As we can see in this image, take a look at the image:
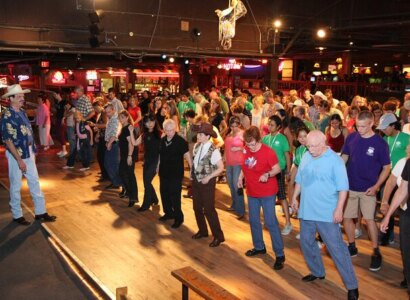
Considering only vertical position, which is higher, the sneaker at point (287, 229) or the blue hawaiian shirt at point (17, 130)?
the blue hawaiian shirt at point (17, 130)

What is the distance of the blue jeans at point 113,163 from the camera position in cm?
873

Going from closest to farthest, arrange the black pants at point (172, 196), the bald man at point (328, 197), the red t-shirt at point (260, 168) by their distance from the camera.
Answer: the bald man at point (328, 197) → the red t-shirt at point (260, 168) → the black pants at point (172, 196)

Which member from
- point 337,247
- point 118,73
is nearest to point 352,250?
point 337,247

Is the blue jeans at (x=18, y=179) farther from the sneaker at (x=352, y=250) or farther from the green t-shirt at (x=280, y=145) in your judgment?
the sneaker at (x=352, y=250)

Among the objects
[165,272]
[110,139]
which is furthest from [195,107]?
[165,272]

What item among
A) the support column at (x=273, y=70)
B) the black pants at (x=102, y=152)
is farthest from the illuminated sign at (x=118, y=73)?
the black pants at (x=102, y=152)

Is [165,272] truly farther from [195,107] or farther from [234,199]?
[195,107]

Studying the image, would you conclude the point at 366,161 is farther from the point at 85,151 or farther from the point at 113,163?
the point at 85,151

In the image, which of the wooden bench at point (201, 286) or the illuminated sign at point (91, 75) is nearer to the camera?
the wooden bench at point (201, 286)

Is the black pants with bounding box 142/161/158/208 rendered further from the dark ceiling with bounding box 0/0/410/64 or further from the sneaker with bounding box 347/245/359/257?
the dark ceiling with bounding box 0/0/410/64

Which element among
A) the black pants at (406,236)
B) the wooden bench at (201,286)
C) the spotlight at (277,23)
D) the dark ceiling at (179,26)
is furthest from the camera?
the spotlight at (277,23)

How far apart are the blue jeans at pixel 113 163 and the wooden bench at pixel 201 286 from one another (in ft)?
16.3

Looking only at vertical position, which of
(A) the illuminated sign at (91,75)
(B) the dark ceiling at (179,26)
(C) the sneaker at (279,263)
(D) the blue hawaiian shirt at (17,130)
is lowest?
(C) the sneaker at (279,263)

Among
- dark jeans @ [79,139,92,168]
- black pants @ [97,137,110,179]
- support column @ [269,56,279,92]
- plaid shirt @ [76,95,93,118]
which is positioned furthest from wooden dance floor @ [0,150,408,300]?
support column @ [269,56,279,92]
